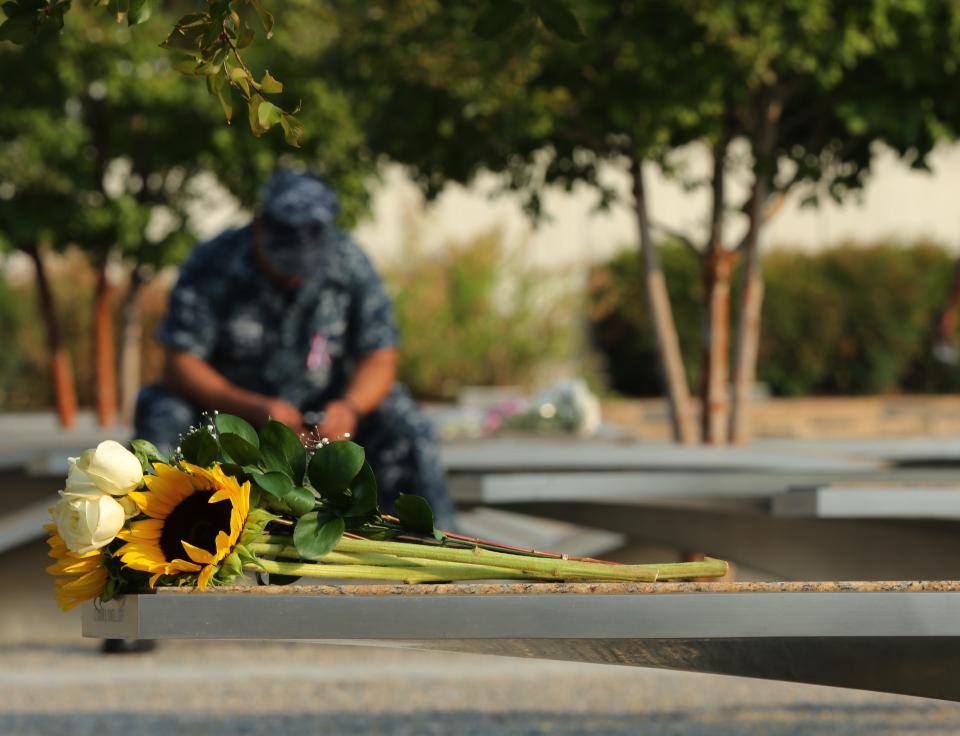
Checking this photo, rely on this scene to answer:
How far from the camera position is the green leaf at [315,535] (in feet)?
8.32

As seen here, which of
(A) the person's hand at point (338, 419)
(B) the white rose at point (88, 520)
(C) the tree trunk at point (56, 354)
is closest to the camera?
(B) the white rose at point (88, 520)

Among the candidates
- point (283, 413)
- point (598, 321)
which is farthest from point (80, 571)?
point (598, 321)

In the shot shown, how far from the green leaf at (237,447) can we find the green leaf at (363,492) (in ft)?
0.51

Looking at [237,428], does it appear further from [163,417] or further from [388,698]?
[388,698]

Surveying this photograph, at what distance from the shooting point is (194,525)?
2.53m

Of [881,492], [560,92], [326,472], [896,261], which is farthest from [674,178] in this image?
[896,261]

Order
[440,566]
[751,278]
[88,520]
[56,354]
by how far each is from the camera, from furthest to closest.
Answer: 1. [56,354]
2. [751,278]
3. [440,566]
4. [88,520]

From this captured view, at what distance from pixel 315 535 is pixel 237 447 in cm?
17

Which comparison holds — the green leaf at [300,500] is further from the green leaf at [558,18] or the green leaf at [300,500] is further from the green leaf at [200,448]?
the green leaf at [558,18]

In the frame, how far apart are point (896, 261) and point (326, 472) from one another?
2048 centimetres

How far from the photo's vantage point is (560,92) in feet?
34.4

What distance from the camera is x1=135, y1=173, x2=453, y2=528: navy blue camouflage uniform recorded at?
5.95 meters

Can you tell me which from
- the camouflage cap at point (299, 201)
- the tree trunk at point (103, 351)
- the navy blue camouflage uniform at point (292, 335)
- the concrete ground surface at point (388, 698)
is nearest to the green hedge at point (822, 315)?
the tree trunk at point (103, 351)

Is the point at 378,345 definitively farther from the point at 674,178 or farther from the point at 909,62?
the point at 674,178
